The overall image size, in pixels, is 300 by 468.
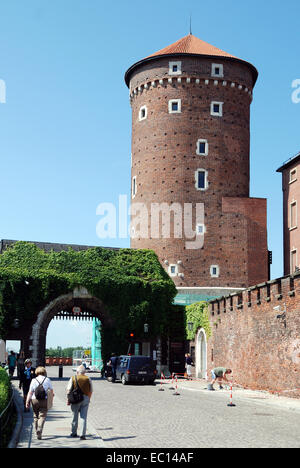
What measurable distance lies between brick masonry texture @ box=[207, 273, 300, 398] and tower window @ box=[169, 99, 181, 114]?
67.9 feet

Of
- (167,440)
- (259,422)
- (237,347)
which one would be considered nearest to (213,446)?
(167,440)

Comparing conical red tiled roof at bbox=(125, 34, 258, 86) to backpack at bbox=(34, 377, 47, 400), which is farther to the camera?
conical red tiled roof at bbox=(125, 34, 258, 86)

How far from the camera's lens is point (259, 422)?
15.4 metres

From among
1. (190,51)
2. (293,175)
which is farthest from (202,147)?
(190,51)

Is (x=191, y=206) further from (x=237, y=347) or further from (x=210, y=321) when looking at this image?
(x=237, y=347)

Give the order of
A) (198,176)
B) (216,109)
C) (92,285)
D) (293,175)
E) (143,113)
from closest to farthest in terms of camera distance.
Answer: (92,285) < (293,175) < (198,176) < (216,109) < (143,113)

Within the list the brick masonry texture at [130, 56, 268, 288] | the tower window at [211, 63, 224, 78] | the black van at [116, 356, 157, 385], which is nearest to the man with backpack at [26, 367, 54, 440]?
the black van at [116, 356, 157, 385]

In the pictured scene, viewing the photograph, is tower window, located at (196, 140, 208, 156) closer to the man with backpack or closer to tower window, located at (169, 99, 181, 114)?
tower window, located at (169, 99, 181, 114)

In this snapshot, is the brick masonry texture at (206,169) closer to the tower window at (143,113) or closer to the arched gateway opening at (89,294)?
the tower window at (143,113)

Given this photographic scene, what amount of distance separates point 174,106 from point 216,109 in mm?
3465

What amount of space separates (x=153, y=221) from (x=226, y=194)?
20.7 feet

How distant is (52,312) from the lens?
41.2 m

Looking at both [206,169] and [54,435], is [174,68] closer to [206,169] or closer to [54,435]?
[206,169]

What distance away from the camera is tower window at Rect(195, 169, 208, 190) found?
167 ft
